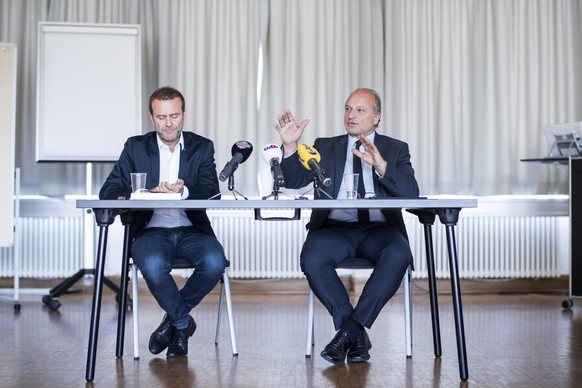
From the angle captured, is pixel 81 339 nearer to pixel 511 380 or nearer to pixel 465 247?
pixel 511 380

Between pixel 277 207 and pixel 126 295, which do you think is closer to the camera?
pixel 277 207

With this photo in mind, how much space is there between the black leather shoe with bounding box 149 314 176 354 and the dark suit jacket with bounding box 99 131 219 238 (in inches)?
17.1

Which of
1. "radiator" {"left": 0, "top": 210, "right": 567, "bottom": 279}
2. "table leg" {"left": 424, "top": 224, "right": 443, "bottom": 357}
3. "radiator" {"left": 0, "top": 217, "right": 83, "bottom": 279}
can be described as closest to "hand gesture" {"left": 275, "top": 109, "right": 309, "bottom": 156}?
"table leg" {"left": 424, "top": 224, "right": 443, "bottom": 357}

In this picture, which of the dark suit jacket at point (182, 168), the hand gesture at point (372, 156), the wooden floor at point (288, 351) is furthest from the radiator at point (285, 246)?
the hand gesture at point (372, 156)

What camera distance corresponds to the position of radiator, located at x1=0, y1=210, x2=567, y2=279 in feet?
21.4

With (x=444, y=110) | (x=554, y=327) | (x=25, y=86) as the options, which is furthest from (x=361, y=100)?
(x=25, y=86)

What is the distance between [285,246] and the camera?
258 inches

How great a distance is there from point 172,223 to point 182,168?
26 cm

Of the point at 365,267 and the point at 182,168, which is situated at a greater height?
the point at 182,168

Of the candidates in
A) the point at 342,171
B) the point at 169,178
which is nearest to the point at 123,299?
the point at 169,178

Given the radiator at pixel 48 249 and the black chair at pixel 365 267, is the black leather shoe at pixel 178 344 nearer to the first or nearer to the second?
the black chair at pixel 365 267

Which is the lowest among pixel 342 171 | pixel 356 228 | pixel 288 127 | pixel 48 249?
pixel 48 249

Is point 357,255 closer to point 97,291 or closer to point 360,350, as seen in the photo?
point 360,350

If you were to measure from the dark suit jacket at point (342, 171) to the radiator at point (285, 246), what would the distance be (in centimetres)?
251
